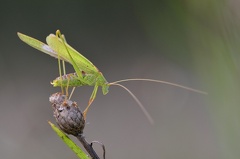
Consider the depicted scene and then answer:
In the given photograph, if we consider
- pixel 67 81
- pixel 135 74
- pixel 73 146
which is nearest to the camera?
pixel 73 146

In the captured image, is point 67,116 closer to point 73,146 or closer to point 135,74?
point 73,146

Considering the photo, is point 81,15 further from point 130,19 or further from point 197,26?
point 197,26

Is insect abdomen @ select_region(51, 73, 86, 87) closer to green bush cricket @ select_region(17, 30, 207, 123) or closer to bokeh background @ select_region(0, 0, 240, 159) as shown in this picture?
green bush cricket @ select_region(17, 30, 207, 123)

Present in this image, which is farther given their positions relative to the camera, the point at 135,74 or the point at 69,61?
the point at 135,74

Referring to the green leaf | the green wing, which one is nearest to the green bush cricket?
the green wing

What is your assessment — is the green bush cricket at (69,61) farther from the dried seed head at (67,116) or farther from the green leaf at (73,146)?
the green leaf at (73,146)

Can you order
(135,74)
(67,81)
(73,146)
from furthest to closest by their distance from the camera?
(135,74), (67,81), (73,146)

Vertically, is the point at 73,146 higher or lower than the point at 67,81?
lower

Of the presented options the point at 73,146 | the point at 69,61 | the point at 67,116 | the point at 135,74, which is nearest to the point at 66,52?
the point at 69,61
